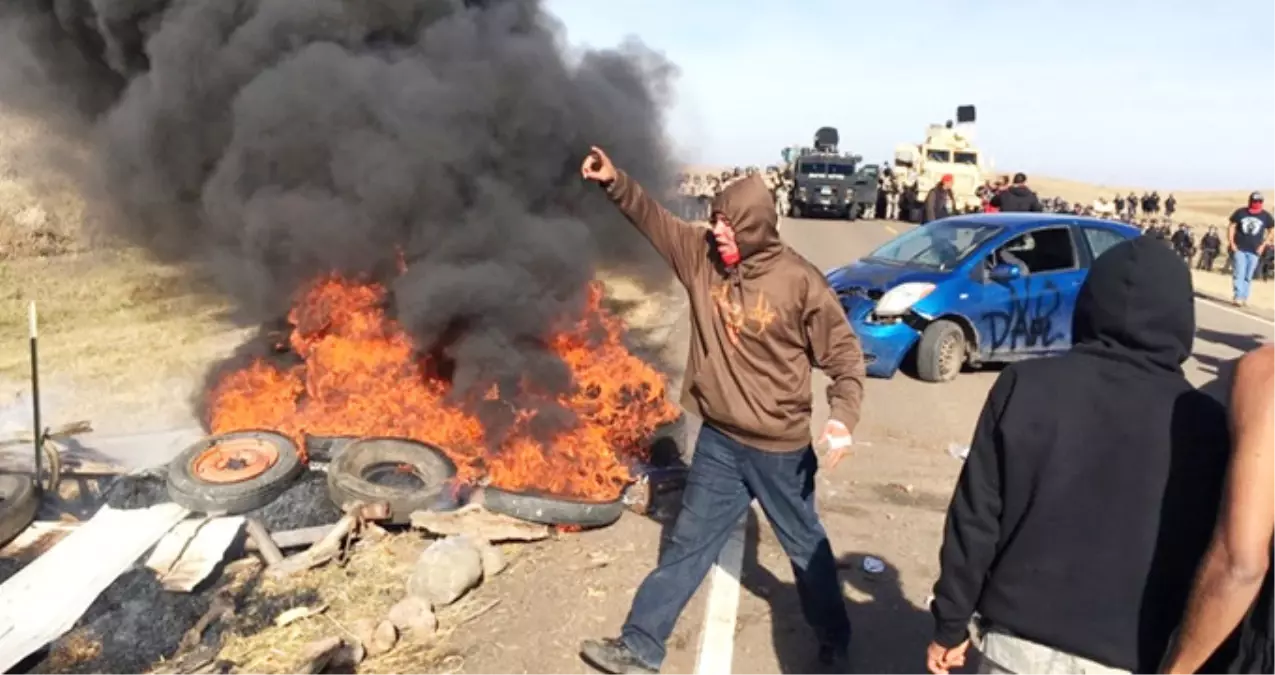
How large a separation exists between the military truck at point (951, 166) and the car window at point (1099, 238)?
21085 mm

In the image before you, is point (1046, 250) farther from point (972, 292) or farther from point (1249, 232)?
point (1249, 232)

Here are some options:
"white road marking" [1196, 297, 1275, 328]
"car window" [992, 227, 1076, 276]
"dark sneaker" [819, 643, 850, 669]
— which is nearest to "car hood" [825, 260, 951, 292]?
"car window" [992, 227, 1076, 276]

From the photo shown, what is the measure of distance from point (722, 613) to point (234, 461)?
11.0 feet

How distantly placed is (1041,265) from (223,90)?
8.10 m

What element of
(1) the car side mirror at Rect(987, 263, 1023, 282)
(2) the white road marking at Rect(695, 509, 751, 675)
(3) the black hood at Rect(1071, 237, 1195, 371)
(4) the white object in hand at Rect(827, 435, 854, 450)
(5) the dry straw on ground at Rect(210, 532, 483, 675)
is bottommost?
(2) the white road marking at Rect(695, 509, 751, 675)

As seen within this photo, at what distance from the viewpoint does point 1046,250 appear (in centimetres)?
996

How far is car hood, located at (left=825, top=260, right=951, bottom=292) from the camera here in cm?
943

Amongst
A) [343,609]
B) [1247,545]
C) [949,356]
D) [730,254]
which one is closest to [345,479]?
[343,609]

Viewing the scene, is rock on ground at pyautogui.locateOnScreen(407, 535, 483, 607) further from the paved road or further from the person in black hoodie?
the person in black hoodie

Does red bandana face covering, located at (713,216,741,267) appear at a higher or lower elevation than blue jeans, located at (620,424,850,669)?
higher

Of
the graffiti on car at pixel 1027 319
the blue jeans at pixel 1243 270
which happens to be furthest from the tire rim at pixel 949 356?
the blue jeans at pixel 1243 270

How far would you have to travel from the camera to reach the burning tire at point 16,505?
5242mm

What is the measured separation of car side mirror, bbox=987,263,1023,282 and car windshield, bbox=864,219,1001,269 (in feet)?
1.05

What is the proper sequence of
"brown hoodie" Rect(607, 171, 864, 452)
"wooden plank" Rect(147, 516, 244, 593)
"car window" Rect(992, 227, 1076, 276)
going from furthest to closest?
"car window" Rect(992, 227, 1076, 276) < "wooden plank" Rect(147, 516, 244, 593) < "brown hoodie" Rect(607, 171, 864, 452)
